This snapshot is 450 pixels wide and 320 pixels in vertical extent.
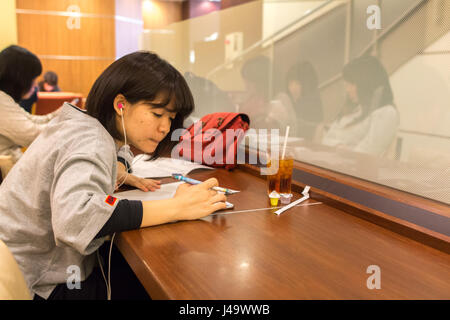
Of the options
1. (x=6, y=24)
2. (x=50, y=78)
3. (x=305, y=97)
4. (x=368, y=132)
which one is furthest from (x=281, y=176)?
(x=50, y=78)

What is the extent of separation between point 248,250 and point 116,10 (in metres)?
5.88

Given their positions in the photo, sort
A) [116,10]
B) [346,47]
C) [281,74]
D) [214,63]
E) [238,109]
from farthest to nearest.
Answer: [116,10] → [214,63] → [238,109] → [281,74] → [346,47]

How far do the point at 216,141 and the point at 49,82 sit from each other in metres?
4.18

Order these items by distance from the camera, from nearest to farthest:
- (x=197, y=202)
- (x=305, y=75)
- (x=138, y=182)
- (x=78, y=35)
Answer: (x=197, y=202)
(x=138, y=182)
(x=305, y=75)
(x=78, y=35)

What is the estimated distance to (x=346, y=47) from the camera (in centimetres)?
114

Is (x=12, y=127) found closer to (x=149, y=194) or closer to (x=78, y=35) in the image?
(x=149, y=194)

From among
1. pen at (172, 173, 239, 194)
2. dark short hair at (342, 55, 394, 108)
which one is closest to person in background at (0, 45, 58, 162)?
pen at (172, 173, 239, 194)

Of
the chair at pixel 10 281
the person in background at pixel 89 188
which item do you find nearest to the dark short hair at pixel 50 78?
the person in background at pixel 89 188

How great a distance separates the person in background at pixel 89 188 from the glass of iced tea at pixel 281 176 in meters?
0.21

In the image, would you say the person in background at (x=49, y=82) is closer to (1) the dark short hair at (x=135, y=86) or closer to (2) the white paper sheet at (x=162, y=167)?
(2) the white paper sheet at (x=162, y=167)

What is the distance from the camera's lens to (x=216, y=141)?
152 centimetres
